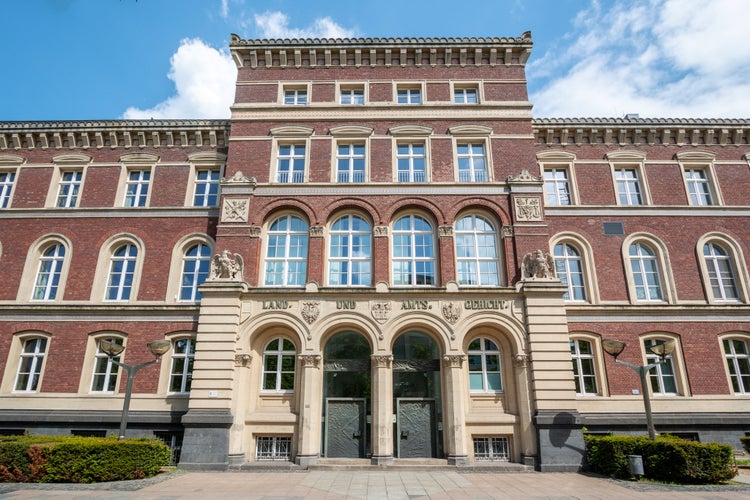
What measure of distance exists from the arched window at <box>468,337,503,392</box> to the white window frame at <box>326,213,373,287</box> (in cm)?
509

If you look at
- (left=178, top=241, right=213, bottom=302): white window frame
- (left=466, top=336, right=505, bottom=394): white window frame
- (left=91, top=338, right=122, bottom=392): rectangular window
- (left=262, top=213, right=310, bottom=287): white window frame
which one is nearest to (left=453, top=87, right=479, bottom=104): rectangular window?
(left=262, top=213, right=310, bottom=287): white window frame

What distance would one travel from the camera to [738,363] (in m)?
19.3

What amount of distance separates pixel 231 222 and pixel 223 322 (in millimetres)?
4347

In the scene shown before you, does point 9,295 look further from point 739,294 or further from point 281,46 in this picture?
point 739,294

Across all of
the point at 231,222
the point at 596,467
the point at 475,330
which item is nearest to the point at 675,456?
the point at 596,467

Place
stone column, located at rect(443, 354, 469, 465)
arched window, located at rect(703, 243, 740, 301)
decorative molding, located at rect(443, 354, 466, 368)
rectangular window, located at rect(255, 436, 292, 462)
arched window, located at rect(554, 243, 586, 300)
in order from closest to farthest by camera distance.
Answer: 1. stone column, located at rect(443, 354, 469, 465)
2. rectangular window, located at rect(255, 436, 292, 462)
3. decorative molding, located at rect(443, 354, 466, 368)
4. arched window, located at rect(554, 243, 586, 300)
5. arched window, located at rect(703, 243, 740, 301)

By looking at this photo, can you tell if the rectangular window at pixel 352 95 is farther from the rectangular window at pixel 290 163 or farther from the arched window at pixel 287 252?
the arched window at pixel 287 252

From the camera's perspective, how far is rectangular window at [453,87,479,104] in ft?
70.4

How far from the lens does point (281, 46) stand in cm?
2156

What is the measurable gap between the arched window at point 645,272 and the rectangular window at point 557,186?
3889 mm

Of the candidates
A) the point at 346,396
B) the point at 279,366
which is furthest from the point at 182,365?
the point at 346,396

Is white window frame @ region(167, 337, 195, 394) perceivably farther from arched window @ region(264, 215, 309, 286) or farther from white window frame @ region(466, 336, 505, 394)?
white window frame @ region(466, 336, 505, 394)

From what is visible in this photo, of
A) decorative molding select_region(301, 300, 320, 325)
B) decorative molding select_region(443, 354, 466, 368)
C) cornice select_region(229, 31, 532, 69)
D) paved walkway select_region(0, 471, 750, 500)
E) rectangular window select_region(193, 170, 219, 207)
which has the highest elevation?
cornice select_region(229, 31, 532, 69)

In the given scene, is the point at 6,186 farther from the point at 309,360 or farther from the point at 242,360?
the point at 309,360
